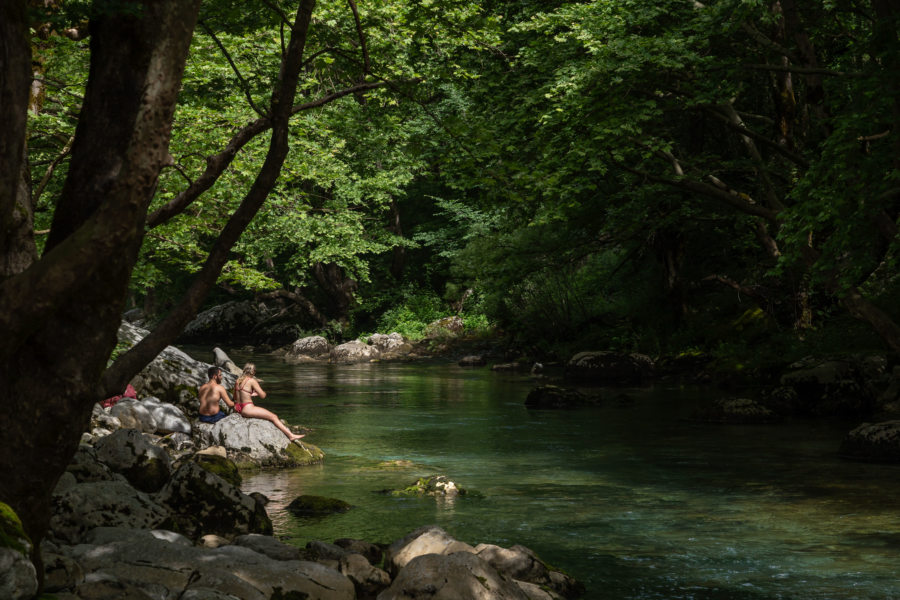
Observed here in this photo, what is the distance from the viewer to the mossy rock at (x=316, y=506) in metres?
12.1

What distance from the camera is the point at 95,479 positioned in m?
10.7

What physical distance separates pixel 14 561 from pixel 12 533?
8.5 inches

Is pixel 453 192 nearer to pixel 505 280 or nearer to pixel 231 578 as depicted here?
pixel 505 280

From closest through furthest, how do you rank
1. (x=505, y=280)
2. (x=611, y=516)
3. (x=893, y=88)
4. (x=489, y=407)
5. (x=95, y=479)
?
1. (x=95, y=479)
2. (x=611, y=516)
3. (x=893, y=88)
4. (x=489, y=407)
5. (x=505, y=280)

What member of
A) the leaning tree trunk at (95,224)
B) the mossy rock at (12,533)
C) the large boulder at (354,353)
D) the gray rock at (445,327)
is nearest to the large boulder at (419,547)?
the leaning tree trunk at (95,224)

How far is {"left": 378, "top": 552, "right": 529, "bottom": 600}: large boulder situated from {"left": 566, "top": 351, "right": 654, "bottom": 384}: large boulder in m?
22.2

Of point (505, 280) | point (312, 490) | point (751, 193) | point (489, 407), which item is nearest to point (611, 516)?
point (312, 490)

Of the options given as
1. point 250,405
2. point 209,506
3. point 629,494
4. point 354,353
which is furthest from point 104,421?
point 354,353

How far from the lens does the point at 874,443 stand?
15672 mm

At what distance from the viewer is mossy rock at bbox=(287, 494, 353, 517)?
12070 millimetres

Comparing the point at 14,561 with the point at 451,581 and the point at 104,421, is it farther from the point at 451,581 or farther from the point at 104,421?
the point at 104,421

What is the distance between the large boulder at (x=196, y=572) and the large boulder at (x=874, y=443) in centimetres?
1093

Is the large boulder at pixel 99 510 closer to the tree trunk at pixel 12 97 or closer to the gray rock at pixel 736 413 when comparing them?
the tree trunk at pixel 12 97

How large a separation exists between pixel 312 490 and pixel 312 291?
40.6 meters
